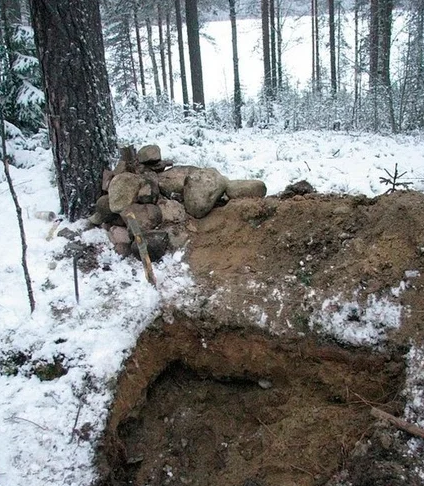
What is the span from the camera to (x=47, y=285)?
3900 millimetres

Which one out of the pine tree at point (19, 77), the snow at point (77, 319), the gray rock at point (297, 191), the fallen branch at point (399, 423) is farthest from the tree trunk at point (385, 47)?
the fallen branch at point (399, 423)

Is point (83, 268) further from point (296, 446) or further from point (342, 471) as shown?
point (342, 471)

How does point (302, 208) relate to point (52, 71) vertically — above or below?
below

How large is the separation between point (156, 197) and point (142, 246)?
67 cm

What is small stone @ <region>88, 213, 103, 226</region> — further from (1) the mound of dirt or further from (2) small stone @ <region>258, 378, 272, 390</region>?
(2) small stone @ <region>258, 378, 272, 390</region>

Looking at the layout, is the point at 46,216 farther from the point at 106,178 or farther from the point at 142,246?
the point at 142,246

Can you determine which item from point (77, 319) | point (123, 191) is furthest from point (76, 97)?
point (77, 319)

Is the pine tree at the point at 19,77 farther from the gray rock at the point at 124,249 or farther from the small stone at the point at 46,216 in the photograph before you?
the gray rock at the point at 124,249

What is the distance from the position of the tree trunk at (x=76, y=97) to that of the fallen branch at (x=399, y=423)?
3.40 m

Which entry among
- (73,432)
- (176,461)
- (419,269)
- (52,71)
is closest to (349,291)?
(419,269)

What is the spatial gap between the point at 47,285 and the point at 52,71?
217 centimetres

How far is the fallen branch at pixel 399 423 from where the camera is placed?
2578 mm

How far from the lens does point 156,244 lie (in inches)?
163

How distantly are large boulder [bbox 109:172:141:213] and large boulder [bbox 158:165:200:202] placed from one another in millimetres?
316
